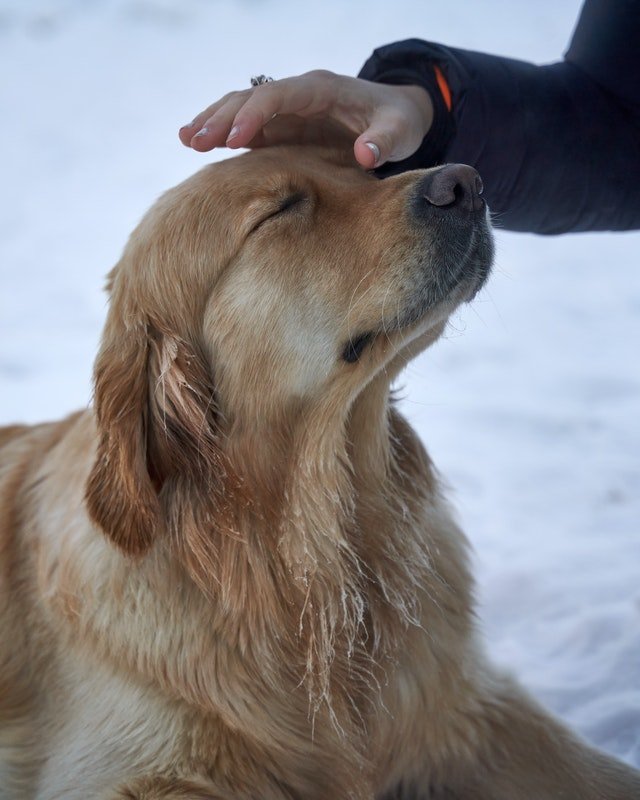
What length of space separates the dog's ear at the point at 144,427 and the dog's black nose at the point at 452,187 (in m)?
0.64

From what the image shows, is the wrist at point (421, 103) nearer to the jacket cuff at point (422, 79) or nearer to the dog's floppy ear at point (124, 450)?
the jacket cuff at point (422, 79)

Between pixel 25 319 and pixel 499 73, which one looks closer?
pixel 499 73

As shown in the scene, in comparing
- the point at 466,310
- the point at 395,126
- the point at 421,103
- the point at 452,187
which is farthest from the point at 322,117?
the point at 466,310

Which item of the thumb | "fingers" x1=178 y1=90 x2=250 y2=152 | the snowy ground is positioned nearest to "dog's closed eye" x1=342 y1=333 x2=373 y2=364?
the thumb

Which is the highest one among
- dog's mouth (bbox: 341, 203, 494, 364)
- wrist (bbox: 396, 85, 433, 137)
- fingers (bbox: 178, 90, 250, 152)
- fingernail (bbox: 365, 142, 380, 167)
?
wrist (bbox: 396, 85, 433, 137)

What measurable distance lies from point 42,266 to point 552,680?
3.94 metres

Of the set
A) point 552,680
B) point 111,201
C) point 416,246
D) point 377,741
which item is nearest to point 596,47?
point 416,246

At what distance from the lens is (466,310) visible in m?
3.58

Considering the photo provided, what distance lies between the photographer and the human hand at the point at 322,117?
2.20m

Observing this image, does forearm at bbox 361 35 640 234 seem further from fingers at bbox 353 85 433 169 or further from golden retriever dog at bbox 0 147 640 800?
golden retriever dog at bbox 0 147 640 800

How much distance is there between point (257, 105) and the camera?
2.19m

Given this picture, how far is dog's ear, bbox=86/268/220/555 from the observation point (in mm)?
2078

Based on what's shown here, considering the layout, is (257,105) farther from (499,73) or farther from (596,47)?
(596,47)

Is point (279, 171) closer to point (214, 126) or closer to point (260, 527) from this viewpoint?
point (214, 126)
